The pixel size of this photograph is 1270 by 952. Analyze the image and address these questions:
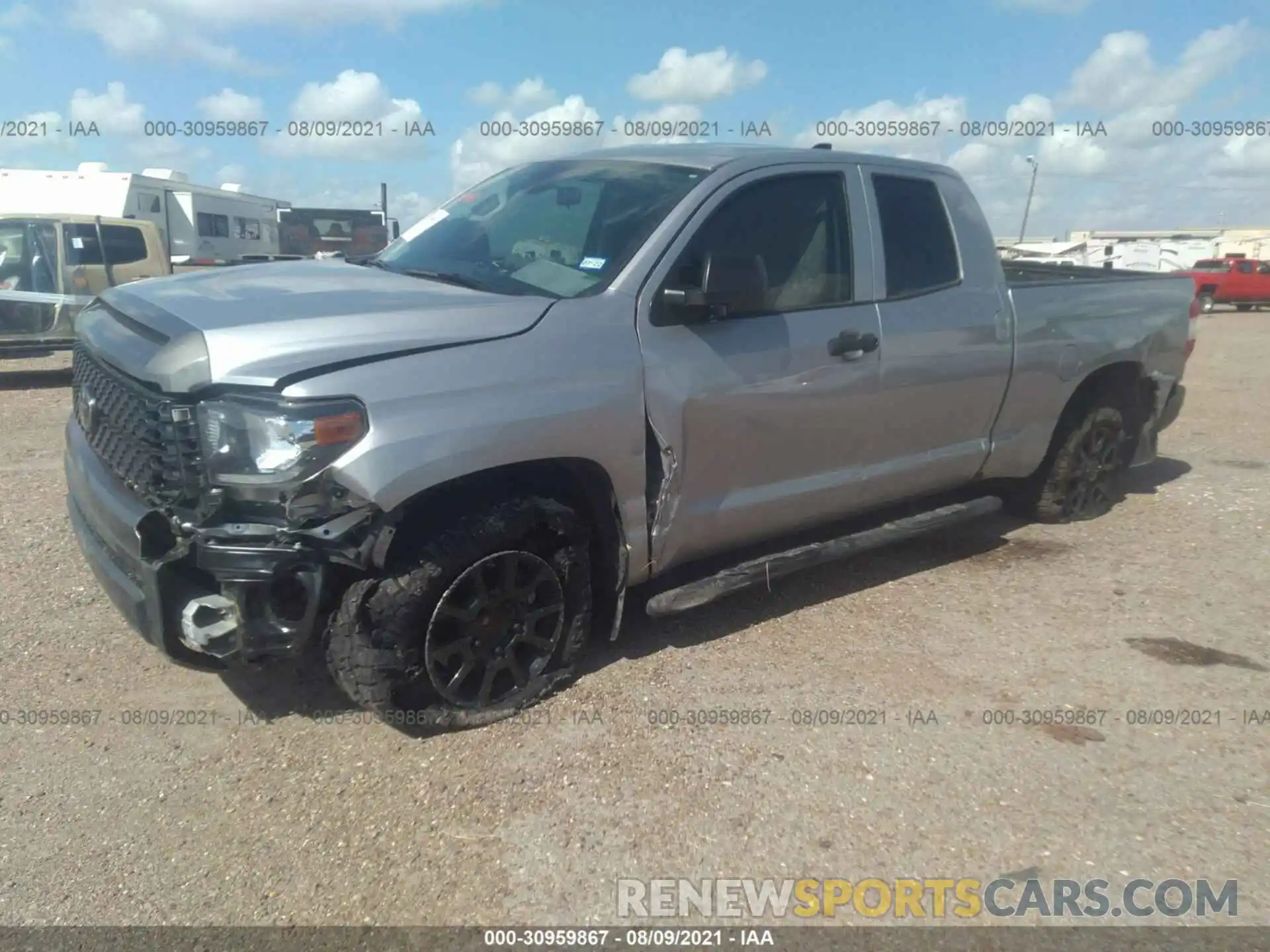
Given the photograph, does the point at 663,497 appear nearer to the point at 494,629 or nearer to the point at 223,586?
the point at 494,629

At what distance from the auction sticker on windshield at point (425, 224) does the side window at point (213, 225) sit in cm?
2349

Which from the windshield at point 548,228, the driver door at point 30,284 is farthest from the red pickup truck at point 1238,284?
the windshield at point 548,228

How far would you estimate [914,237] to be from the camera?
4.54m

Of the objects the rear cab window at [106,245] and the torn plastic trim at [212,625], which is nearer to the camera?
the torn plastic trim at [212,625]

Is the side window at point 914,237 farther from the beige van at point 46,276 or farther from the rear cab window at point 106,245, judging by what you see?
the rear cab window at point 106,245

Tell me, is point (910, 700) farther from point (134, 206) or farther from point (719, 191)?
point (134, 206)

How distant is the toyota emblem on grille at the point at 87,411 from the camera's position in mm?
3426

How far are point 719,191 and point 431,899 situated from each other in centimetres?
267

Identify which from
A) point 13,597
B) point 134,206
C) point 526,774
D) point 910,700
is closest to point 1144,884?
point 910,700

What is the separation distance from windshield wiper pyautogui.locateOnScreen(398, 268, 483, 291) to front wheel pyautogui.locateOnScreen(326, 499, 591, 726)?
2.95 ft

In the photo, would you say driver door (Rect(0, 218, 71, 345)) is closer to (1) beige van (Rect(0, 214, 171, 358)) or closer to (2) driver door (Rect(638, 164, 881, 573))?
(1) beige van (Rect(0, 214, 171, 358))

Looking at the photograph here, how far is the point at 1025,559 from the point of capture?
5336 millimetres

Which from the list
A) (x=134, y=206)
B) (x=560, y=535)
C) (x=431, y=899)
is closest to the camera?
(x=431, y=899)

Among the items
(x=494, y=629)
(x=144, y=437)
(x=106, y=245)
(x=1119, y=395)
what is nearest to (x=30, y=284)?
(x=106, y=245)
